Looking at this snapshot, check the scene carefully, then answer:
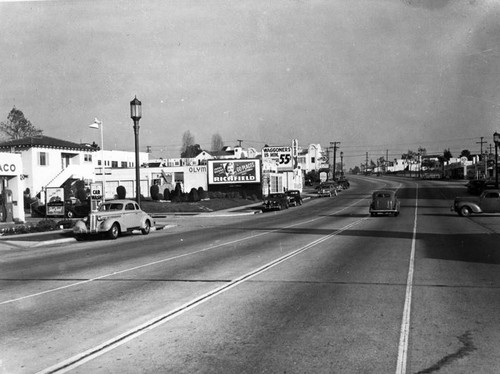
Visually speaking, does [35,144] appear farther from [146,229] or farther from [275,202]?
[146,229]

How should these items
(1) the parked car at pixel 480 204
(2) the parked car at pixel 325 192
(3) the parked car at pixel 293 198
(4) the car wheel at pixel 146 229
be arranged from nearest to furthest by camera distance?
(4) the car wheel at pixel 146 229
(1) the parked car at pixel 480 204
(3) the parked car at pixel 293 198
(2) the parked car at pixel 325 192

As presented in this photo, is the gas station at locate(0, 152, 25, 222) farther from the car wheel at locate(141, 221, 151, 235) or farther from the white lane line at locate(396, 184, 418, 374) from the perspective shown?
the white lane line at locate(396, 184, 418, 374)

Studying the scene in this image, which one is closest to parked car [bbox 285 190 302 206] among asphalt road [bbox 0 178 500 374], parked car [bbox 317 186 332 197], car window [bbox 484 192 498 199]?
parked car [bbox 317 186 332 197]

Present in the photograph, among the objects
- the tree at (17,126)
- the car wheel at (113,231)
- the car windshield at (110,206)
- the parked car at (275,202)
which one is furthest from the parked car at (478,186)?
the tree at (17,126)

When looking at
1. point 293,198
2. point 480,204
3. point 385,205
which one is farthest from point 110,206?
point 293,198

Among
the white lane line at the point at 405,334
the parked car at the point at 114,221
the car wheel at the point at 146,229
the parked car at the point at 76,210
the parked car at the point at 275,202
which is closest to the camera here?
the white lane line at the point at 405,334

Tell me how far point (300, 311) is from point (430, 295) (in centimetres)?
256

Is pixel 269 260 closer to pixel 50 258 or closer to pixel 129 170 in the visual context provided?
pixel 50 258

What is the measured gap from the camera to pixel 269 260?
513 inches

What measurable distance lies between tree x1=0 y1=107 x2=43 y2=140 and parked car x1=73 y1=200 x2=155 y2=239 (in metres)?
59.9

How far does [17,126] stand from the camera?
7612cm

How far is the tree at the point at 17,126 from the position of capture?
75.6 m

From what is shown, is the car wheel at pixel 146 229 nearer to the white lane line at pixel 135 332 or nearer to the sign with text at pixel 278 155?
the white lane line at pixel 135 332

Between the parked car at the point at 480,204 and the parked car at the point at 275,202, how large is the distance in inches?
635
